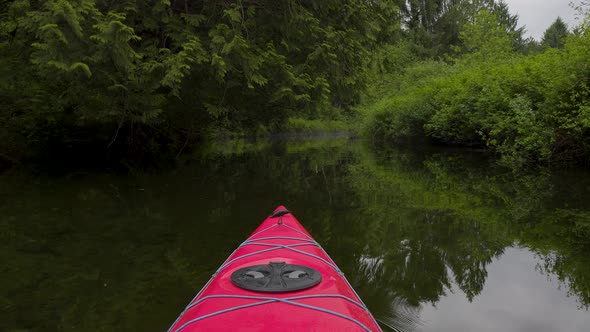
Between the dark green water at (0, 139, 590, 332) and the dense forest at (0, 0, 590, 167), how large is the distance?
201 centimetres

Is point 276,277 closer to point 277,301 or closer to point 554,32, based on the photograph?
point 277,301

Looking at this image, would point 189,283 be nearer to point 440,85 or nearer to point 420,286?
point 420,286

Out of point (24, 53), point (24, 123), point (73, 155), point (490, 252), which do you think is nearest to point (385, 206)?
point (490, 252)

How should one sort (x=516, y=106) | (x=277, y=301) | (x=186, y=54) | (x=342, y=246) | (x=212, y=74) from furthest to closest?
(x=516, y=106) < (x=212, y=74) < (x=186, y=54) < (x=342, y=246) < (x=277, y=301)

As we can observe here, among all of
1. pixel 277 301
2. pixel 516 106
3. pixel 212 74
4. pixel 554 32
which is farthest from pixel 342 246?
pixel 554 32

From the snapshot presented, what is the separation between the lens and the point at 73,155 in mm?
15492

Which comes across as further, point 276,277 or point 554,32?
point 554,32

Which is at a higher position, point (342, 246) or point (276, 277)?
point (276, 277)

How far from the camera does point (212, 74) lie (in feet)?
26.5

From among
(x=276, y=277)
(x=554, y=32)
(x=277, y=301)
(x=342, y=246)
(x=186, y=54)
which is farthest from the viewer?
(x=554, y=32)

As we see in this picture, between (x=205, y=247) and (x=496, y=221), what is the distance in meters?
4.05

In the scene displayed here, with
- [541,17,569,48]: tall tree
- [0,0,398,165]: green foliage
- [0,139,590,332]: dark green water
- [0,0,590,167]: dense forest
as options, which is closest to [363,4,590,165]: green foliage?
[0,0,590,167]: dense forest

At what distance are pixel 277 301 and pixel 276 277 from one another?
28cm

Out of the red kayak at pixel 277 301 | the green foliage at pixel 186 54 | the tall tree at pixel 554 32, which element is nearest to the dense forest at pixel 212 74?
the green foliage at pixel 186 54
